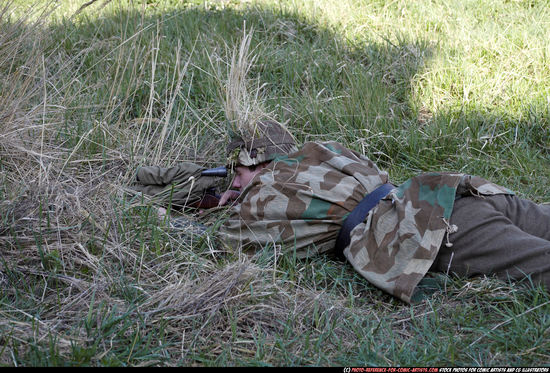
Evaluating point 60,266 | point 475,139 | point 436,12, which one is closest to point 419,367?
point 60,266

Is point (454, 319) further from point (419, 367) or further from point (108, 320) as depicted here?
point (108, 320)

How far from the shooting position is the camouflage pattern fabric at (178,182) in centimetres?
313

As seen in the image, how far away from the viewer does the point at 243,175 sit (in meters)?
3.03

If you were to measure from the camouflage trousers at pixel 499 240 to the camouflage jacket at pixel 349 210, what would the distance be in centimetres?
7

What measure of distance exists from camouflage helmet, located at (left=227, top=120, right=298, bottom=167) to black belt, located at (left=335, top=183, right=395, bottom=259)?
0.53 meters

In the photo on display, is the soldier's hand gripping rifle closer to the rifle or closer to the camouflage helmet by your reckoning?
the rifle

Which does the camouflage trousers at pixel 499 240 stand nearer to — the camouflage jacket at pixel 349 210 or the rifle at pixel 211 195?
the camouflage jacket at pixel 349 210

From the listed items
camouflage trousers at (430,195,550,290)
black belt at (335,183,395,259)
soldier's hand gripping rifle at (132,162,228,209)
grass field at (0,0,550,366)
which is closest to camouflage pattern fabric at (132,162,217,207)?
soldier's hand gripping rifle at (132,162,228,209)

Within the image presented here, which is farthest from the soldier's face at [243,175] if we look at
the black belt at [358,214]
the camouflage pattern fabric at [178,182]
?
the black belt at [358,214]

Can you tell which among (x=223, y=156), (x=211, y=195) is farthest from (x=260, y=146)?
(x=223, y=156)

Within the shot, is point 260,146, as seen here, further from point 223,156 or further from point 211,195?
point 223,156

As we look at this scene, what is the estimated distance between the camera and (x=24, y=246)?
255 cm

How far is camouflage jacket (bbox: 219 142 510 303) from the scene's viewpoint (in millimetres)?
2449

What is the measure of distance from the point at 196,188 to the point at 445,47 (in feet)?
8.30
